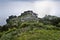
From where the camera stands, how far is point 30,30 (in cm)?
4847

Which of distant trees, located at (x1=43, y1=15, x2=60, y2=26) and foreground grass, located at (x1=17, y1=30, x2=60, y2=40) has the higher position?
distant trees, located at (x1=43, y1=15, x2=60, y2=26)

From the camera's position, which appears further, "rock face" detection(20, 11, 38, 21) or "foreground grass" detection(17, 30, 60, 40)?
"rock face" detection(20, 11, 38, 21)

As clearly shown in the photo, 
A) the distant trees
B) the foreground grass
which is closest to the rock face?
the distant trees

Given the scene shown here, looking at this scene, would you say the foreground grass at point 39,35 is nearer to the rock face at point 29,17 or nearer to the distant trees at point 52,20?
the distant trees at point 52,20

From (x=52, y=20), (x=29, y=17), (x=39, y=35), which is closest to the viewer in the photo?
(x=39, y=35)

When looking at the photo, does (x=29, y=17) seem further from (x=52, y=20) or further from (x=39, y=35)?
(x=39, y=35)

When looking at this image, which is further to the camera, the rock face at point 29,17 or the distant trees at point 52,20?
the rock face at point 29,17

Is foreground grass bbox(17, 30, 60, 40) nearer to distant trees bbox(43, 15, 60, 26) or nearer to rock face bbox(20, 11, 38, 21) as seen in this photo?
distant trees bbox(43, 15, 60, 26)

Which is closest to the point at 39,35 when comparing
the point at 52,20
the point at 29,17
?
the point at 52,20

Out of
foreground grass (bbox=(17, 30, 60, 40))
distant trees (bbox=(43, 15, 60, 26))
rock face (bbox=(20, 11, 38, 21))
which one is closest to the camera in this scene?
foreground grass (bbox=(17, 30, 60, 40))

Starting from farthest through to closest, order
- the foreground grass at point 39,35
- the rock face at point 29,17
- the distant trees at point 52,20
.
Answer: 1. the rock face at point 29,17
2. the distant trees at point 52,20
3. the foreground grass at point 39,35

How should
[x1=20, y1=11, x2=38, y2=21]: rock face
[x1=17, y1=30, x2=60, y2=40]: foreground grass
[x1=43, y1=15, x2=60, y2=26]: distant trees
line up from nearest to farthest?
1. [x1=17, y1=30, x2=60, y2=40]: foreground grass
2. [x1=43, y1=15, x2=60, y2=26]: distant trees
3. [x1=20, y1=11, x2=38, y2=21]: rock face

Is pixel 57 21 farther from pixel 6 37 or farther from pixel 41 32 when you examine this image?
pixel 6 37

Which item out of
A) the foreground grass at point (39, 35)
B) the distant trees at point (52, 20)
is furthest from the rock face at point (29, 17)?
the foreground grass at point (39, 35)
